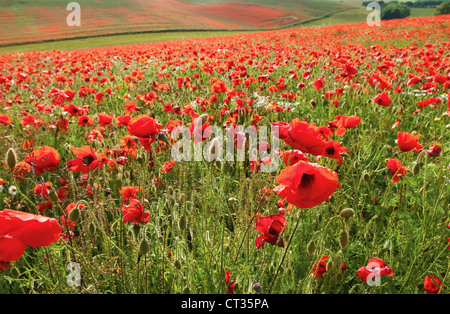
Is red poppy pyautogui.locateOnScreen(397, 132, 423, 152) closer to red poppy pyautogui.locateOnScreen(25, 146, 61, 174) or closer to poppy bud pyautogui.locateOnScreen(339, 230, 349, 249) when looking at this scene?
poppy bud pyautogui.locateOnScreen(339, 230, 349, 249)

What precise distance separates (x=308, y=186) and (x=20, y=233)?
898mm

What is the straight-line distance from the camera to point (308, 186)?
0.99m

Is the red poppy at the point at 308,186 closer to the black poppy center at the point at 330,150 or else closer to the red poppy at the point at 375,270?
the red poppy at the point at 375,270

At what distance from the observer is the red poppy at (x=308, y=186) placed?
0.97 m

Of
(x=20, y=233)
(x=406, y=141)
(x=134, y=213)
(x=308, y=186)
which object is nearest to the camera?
(x=20, y=233)

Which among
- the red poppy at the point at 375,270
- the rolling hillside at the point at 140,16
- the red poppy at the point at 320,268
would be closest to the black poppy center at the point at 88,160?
the red poppy at the point at 320,268

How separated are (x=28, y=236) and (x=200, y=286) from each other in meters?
1.01

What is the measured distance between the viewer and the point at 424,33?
467 inches

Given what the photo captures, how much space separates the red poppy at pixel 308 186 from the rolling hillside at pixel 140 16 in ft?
124

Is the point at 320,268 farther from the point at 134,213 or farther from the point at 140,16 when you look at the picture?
the point at 140,16

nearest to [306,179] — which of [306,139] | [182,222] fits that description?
[306,139]

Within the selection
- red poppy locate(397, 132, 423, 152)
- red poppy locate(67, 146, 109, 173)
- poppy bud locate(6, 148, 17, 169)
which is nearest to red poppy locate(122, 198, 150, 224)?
red poppy locate(67, 146, 109, 173)
